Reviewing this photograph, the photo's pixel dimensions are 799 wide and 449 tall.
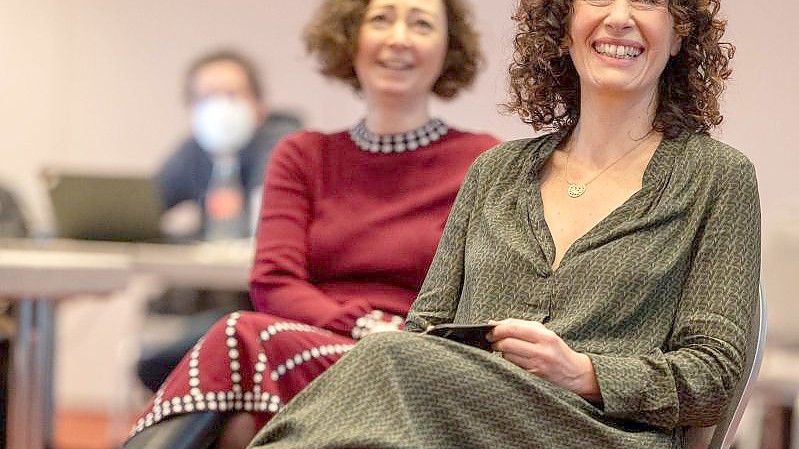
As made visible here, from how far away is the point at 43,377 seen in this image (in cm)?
344

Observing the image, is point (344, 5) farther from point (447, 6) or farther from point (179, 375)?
point (179, 375)

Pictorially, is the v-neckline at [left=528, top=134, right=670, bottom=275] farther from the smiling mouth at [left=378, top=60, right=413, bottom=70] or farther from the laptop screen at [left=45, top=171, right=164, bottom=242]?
the laptop screen at [left=45, top=171, right=164, bottom=242]

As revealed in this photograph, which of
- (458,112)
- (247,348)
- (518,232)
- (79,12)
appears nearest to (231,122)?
(458,112)

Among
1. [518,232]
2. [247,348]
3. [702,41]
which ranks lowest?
[247,348]

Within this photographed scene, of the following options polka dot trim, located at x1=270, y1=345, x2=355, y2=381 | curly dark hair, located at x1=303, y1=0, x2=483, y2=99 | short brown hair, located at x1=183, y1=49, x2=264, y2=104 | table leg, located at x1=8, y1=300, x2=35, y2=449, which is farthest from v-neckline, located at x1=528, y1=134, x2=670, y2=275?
short brown hair, located at x1=183, y1=49, x2=264, y2=104

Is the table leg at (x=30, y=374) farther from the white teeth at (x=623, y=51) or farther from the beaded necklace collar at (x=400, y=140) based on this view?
the white teeth at (x=623, y=51)

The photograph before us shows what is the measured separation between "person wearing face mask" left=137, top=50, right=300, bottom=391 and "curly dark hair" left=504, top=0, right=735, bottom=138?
2497 millimetres

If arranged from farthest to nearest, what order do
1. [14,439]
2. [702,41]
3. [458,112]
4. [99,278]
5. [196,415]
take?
[458,112], [14,439], [99,278], [196,415], [702,41]

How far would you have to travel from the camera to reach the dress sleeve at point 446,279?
5.99 ft

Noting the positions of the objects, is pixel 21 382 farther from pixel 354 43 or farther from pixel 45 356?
pixel 354 43

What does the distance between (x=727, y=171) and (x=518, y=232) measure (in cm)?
29

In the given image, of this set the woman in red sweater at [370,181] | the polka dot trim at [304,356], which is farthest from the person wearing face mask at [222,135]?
the polka dot trim at [304,356]

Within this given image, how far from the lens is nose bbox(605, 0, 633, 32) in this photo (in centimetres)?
176

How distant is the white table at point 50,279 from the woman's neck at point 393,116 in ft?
2.90
